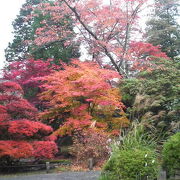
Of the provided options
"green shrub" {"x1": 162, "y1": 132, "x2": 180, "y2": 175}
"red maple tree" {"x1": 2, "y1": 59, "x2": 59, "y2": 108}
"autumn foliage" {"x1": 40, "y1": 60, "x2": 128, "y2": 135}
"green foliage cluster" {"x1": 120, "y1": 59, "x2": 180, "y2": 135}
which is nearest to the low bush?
"autumn foliage" {"x1": 40, "y1": 60, "x2": 128, "y2": 135}

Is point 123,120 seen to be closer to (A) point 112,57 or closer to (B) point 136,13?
(A) point 112,57

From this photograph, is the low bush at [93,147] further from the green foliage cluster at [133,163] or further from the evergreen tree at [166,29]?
the evergreen tree at [166,29]

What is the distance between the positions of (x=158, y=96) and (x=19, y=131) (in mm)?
5170

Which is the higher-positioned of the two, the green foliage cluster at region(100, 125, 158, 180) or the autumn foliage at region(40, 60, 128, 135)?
the autumn foliage at region(40, 60, 128, 135)

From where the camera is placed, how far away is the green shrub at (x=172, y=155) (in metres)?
5.23

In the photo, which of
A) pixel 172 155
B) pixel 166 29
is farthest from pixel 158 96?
pixel 166 29

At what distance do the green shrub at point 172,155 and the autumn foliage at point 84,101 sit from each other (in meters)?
4.19

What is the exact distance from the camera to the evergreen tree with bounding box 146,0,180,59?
697 inches

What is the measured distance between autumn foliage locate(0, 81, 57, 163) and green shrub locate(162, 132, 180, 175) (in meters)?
4.67

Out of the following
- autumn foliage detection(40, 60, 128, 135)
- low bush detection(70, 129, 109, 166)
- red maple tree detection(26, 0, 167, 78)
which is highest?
red maple tree detection(26, 0, 167, 78)

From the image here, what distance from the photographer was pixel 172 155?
209 inches

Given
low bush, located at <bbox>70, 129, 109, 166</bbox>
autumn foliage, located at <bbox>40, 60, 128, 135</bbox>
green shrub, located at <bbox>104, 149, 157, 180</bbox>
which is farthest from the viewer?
autumn foliage, located at <bbox>40, 60, 128, 135</bbox>

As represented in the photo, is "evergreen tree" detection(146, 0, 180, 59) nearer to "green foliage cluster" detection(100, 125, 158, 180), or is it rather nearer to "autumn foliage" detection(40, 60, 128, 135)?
"autumn foliage" detection(40, 60, 128, 135)

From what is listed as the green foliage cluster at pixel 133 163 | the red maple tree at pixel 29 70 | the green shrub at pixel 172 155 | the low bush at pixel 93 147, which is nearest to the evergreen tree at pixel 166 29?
the red maple tree at pixel 29 70
